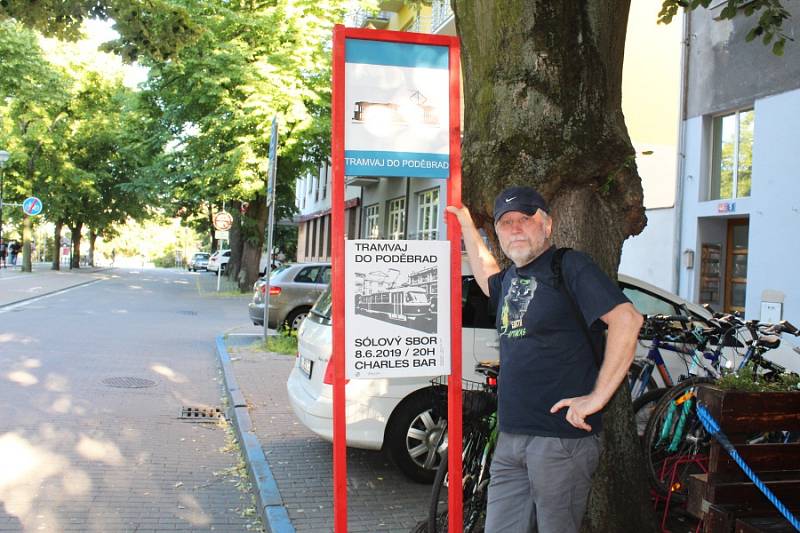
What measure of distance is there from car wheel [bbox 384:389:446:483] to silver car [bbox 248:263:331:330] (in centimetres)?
901

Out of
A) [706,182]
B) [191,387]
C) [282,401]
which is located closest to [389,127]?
[282,401]

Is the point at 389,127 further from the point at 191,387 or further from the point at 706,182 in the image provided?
the point at 706,182

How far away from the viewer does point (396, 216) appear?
2809 centimetres

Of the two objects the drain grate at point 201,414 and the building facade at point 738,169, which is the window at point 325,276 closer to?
the drain grate at point 201,414

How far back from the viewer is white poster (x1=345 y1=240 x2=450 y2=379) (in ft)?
11.7

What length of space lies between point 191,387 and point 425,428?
16.3 feet

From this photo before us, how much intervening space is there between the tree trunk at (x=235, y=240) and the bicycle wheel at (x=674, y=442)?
25.1m

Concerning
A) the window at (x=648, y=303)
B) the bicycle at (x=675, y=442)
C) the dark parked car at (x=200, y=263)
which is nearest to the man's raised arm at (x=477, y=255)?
the bicycle at (x=675, y=442)

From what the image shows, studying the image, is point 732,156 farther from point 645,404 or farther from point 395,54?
point 395,54

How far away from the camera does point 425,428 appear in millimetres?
5574

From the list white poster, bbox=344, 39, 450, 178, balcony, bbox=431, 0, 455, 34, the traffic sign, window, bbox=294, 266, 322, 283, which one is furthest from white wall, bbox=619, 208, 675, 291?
the traffic sign

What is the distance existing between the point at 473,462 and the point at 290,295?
1093 centimetres

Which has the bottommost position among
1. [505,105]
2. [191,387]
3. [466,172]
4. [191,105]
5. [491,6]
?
[191,387]

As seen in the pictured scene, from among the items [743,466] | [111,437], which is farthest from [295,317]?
[743,466]
